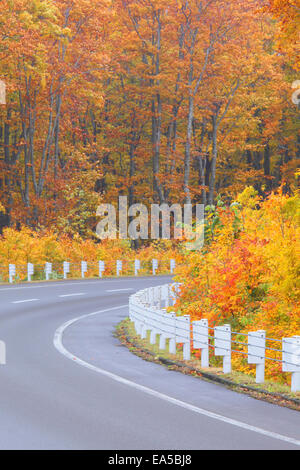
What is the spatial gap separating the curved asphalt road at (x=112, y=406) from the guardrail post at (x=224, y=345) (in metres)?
0.69

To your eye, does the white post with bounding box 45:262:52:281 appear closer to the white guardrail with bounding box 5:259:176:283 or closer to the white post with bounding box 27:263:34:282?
the white guardrail with bounding box 5:259:176:283

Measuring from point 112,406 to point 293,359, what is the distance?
122 inches

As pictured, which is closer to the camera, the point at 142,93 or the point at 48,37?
the point at 48,37

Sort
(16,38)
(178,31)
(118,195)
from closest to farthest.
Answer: (16,38), (178,31), (118,195)

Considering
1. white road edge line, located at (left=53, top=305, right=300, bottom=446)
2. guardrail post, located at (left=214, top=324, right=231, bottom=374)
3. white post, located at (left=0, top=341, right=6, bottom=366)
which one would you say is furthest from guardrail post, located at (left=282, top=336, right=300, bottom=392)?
white post, located at (left=0, top=341, right=6, bottom=366)

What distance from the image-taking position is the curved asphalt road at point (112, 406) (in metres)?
8.70

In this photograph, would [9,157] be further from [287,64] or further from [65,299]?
[65,299]

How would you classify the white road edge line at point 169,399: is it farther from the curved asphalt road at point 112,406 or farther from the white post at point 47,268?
the white post at point 47,268

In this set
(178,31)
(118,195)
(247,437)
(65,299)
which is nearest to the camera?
(247,437)

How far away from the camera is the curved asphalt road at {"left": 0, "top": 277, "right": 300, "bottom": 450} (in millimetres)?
8703

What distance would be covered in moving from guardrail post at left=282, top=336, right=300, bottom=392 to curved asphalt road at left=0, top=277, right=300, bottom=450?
0.87 meters
